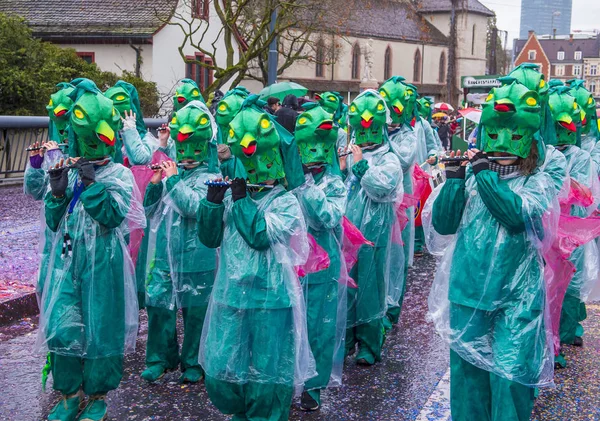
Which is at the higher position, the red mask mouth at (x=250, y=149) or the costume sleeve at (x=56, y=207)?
the red mask mouth at (x=250, y=149)

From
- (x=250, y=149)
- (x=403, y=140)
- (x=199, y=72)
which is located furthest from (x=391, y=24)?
(x=250, y=149)

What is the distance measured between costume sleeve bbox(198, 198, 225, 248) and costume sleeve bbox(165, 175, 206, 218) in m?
1.17

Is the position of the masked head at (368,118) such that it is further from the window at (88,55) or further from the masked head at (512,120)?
the window at (88,55)

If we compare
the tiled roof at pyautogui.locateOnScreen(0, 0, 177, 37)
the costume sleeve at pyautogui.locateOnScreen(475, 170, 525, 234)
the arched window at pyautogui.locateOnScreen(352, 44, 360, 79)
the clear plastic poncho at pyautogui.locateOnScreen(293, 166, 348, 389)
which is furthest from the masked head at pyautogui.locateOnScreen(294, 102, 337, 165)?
the arched window at pyautogui.locateOnScreen(352, 44, 360, 79)

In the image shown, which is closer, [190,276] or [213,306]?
[213,306]

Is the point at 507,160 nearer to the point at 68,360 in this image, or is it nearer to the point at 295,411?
the point at 295,411

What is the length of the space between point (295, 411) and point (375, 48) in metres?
54.0

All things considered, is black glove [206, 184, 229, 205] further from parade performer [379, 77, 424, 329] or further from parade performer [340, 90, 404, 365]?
parade performer [379, 77, 424, 329]

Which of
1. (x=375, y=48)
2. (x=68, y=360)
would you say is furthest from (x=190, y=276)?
(x=375, y=48)

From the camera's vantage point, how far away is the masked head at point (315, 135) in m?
5.27

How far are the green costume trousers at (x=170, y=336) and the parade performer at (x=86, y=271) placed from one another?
0.91 m

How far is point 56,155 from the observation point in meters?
6.07

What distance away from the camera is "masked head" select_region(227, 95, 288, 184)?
4.25 meters

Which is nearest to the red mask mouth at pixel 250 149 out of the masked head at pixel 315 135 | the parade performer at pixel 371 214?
the masked head at pixel 315 135
